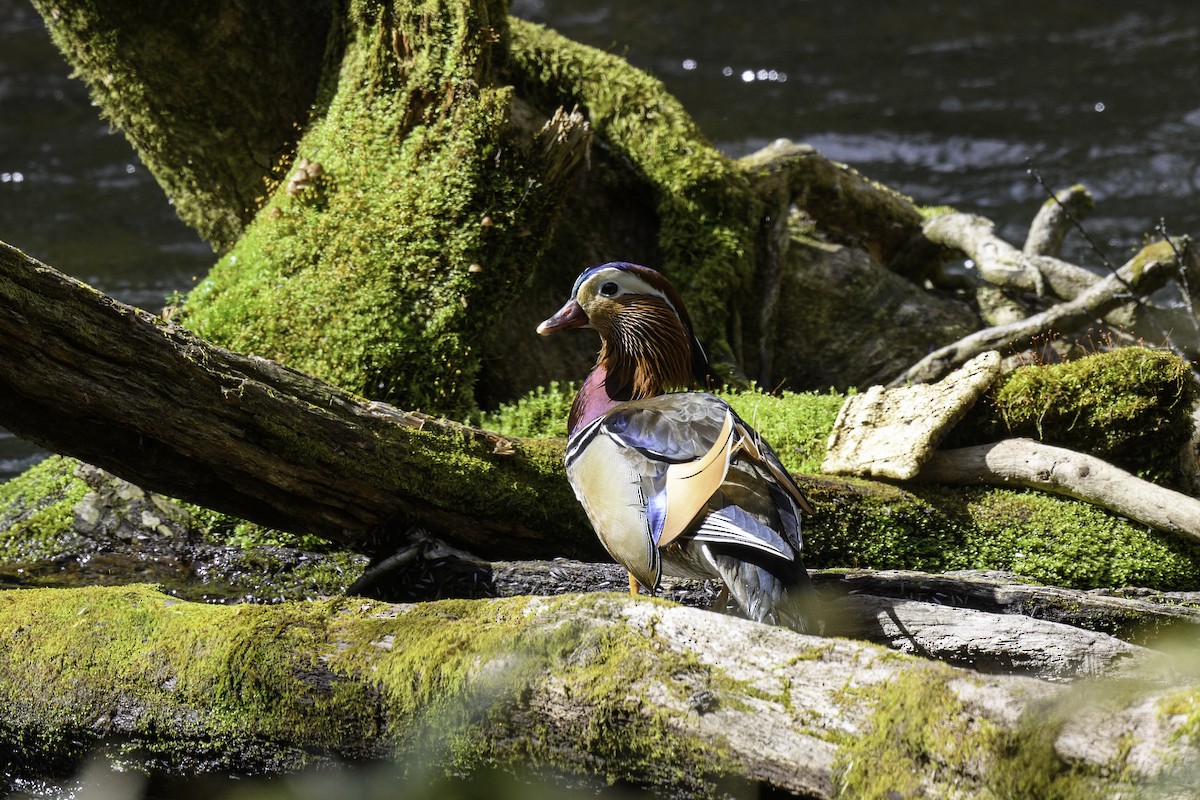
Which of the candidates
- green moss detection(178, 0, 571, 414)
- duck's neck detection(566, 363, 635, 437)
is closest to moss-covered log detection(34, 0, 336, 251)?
green moss detection(178, 0, 571, 414)

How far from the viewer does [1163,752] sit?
1826mm

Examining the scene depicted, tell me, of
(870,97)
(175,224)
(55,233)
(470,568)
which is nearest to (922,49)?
(870,97)

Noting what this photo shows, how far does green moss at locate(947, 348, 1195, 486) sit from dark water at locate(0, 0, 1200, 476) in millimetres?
4811

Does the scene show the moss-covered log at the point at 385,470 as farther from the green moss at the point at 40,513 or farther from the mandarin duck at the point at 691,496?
the green moss at the point at 40,513

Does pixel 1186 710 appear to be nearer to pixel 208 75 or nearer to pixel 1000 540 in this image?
pixel 1000 540

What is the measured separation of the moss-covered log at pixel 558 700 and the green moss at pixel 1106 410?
2087mm

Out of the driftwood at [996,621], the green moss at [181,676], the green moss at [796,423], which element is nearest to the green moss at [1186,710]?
the driftwood at [996,621]

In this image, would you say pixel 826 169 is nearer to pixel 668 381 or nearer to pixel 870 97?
pixel 668 381

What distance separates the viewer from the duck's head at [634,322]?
3598 mm

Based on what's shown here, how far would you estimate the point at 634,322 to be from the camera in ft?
11.8

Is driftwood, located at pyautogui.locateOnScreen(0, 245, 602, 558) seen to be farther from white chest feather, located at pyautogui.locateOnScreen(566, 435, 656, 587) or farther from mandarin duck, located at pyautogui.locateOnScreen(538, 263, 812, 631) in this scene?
white chest feather, located at pyautogui.locateOnScreen(566, 435, 656, 587)

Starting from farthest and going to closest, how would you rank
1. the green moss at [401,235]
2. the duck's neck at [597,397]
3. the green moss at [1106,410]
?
the green moss at [401,235] → the green moss at [1106,410] → the duck's neck at [597,397]

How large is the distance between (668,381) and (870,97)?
9.21 metres

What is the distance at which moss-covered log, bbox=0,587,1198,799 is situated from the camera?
196cm
